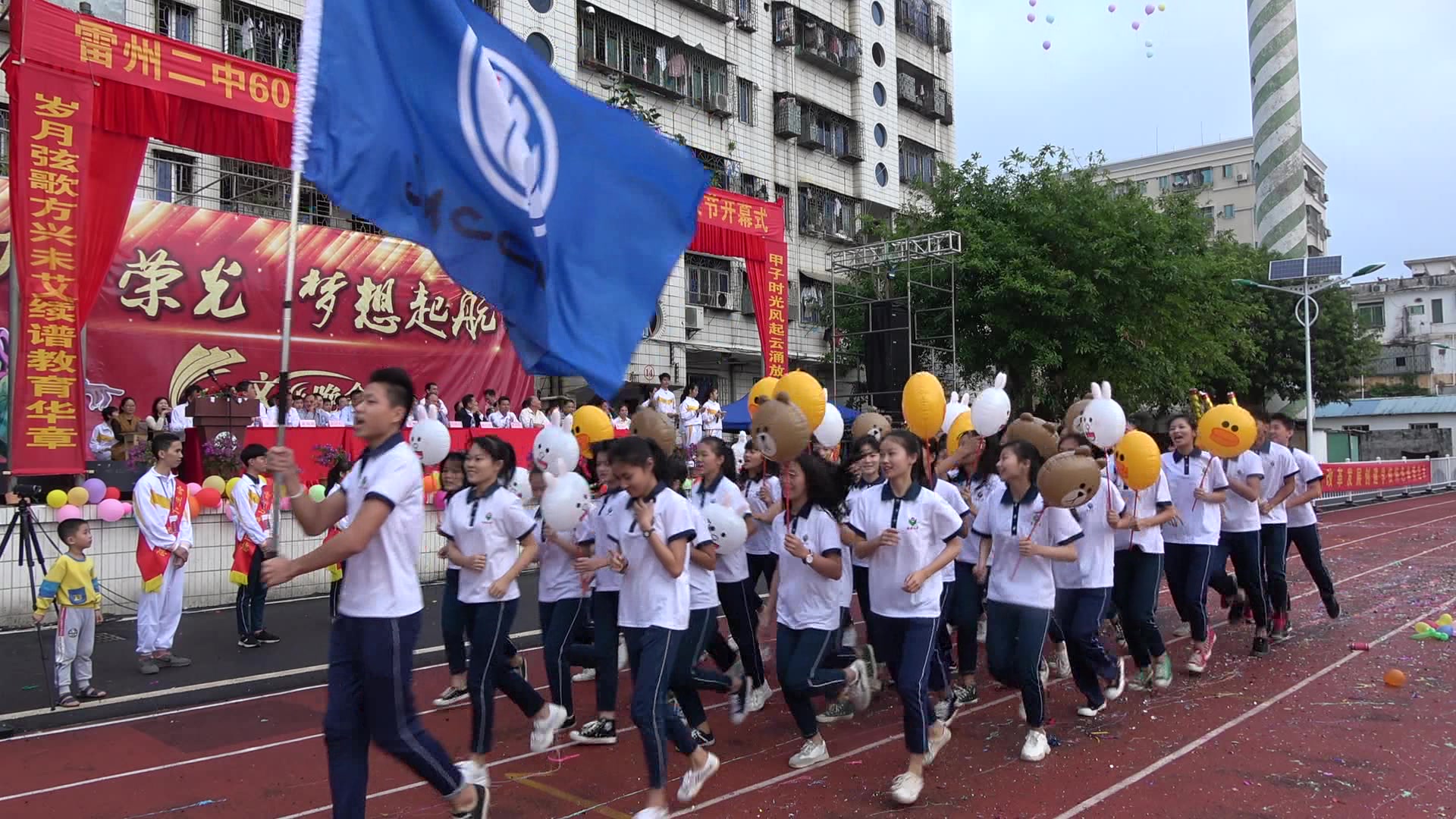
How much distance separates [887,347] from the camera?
2205 centimetres

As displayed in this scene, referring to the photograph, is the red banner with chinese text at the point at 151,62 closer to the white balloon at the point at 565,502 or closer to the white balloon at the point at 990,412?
the white balloon at the point at 565,502

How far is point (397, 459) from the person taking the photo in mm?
3902

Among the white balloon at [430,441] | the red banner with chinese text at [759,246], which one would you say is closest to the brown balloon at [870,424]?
the white balloon at [430,441]

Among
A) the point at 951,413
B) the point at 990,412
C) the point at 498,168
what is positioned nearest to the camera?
the point at 498,168

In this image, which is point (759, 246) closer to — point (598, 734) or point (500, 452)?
point (500, 452)

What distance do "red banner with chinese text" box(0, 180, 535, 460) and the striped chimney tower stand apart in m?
30.1

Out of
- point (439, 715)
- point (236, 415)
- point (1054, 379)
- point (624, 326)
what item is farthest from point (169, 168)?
point (1054, 379)

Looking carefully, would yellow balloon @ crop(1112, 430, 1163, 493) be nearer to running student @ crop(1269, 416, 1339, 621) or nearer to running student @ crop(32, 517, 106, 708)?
running student @ crop(1269, 416, 1339, 621)

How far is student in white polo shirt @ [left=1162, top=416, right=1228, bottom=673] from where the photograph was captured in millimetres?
7477

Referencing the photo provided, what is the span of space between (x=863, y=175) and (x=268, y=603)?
2303 cm

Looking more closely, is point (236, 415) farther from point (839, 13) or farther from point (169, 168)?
point (839, 13)

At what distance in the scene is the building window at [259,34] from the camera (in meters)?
16.3

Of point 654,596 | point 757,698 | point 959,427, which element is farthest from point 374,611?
point 959,427

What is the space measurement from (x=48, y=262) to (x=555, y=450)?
6.19 metres
